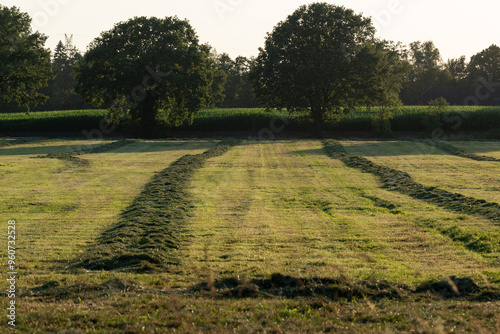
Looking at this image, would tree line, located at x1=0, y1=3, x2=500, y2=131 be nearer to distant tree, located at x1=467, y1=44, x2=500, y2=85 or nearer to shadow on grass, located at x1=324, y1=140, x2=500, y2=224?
shadow on grass, located at x1=324, y1=140, x2=500, y2=224

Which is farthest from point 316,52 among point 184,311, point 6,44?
point 184,311

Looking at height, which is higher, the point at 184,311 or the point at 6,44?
the point at 6,44

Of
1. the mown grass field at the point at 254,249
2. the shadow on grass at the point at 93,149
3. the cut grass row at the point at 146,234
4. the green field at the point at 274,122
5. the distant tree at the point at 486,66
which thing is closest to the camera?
the mown grass field at the point at 254,249

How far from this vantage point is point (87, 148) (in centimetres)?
3672

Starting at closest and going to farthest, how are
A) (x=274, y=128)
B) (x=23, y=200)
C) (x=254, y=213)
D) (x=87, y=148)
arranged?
(x=254, y=213)
(x=23, y=200)
(x=87, y=148)
(x=274, y=128)

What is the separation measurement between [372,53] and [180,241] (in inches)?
1526

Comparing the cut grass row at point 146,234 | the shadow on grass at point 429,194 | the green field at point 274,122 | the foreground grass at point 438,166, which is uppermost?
the green field at point 274,122

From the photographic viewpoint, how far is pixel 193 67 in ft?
155

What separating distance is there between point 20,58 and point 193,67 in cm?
1438

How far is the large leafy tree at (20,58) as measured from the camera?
48.4m

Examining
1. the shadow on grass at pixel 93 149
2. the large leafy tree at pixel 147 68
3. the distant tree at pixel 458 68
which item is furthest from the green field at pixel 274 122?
the distant tree at pixel 458 68

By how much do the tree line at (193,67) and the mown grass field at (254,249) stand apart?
2127 centimetres

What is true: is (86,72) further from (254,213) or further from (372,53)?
(254,213)

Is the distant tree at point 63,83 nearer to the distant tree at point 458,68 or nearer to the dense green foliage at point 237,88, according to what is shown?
the dense green foliage at point 237,88
